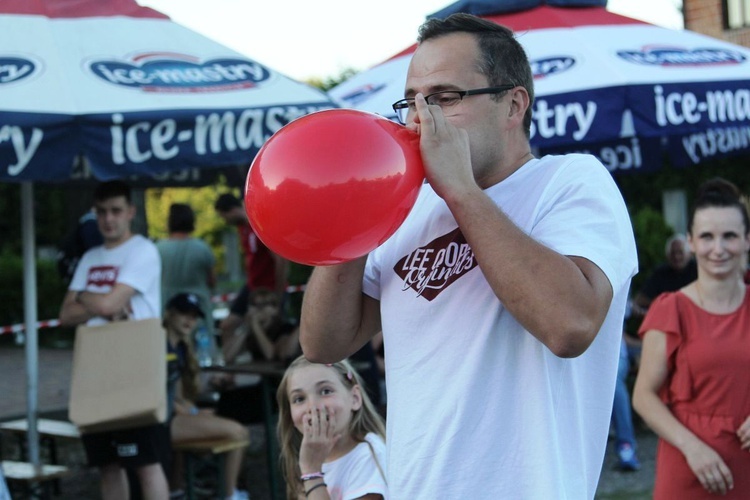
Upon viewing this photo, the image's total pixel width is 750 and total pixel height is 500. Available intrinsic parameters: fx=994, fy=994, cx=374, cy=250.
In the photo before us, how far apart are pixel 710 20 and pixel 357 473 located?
1650 cm

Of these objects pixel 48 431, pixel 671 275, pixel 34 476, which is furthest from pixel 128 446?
pixel 671 275

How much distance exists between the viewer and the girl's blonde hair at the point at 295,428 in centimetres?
326

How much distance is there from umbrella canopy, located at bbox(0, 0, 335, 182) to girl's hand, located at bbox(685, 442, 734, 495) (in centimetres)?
264

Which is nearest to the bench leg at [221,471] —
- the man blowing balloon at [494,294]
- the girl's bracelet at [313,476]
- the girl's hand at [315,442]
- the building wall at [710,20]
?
the girl's hand at [315,442]

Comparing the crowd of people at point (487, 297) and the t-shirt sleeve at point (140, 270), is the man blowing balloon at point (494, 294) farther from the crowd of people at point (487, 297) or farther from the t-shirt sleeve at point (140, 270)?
the t-shirt sleeve at point (140, 270)

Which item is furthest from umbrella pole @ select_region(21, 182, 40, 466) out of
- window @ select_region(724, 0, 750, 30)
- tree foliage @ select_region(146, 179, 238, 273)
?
tree foliage @ select_region(146, 179, 238, 273)

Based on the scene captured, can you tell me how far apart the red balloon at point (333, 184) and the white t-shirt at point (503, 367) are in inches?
7.5

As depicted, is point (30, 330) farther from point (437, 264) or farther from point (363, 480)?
point (437, 264)

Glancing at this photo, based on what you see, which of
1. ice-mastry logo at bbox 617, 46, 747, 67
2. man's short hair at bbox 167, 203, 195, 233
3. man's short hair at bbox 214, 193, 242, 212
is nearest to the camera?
ice-mastry logo at bbox 617, 46, 747, 67

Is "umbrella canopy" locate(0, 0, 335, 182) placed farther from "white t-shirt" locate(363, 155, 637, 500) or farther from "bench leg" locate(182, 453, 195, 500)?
"white t-shirt" locate(363, 155, 637, 500)

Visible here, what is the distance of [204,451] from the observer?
5.78 m

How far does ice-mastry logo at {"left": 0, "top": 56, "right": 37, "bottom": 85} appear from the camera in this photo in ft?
15.4

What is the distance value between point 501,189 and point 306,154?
0.41 meters

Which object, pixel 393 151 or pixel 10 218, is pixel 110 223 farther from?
pixel 10 218
